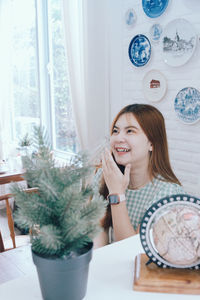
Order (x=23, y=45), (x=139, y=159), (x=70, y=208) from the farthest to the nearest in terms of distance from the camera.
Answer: (x=23, y=45), (x=139, y=159), (x=70, y=208)

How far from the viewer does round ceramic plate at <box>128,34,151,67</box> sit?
2.57 metres

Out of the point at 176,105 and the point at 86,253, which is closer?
the point at 86,253

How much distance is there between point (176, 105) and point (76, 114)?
1039 millimetres

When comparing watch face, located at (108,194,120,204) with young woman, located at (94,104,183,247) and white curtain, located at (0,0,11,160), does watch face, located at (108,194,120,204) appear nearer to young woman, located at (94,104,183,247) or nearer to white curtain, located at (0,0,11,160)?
young woman, located at (94,104,183,247)

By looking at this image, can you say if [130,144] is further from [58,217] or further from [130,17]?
[130,17]

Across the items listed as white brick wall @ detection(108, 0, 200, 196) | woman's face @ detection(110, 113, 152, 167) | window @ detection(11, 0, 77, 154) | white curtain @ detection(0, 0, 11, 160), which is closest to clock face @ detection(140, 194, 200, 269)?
woman's face @ detection(110, 113, 152, 167)

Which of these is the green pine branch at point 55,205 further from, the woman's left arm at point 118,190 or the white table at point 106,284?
the woman's left arm at point 118,190

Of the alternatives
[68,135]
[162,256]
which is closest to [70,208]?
[162,256]

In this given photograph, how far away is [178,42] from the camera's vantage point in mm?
2314

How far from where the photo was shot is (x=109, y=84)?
3.02m

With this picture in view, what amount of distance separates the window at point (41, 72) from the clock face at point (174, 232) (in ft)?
9.18

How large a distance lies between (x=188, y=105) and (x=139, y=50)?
675 millimetres

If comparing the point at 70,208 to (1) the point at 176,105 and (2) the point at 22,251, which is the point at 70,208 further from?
(1) the point at 176,105

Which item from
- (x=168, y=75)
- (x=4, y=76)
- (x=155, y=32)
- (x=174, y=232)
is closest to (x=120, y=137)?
(x=174, y=232)
